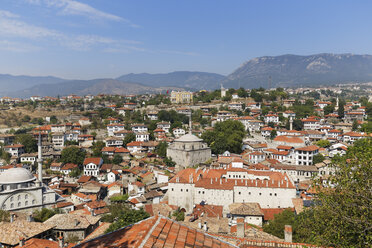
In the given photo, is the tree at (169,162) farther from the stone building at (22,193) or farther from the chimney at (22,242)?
the chimney at (22,242)

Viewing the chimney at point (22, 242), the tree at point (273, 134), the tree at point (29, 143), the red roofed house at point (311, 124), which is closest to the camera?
the chimney at point (22, 242)

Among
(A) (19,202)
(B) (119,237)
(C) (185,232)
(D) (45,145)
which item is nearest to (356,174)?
Answer: (C) (185,232)

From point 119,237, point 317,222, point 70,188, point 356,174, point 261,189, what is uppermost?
point 356,174

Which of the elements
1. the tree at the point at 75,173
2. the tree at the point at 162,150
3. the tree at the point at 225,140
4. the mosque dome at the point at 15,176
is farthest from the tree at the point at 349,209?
the tree at the point at 75,173

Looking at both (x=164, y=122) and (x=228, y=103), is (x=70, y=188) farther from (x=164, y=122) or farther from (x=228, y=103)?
(x=228, y=103)

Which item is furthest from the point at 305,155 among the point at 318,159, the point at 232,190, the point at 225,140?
the point at 232,190

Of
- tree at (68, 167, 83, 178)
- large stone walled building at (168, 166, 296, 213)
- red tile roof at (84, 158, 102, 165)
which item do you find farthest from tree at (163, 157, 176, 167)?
large stone walled building at (168, 166, 296, 213)
